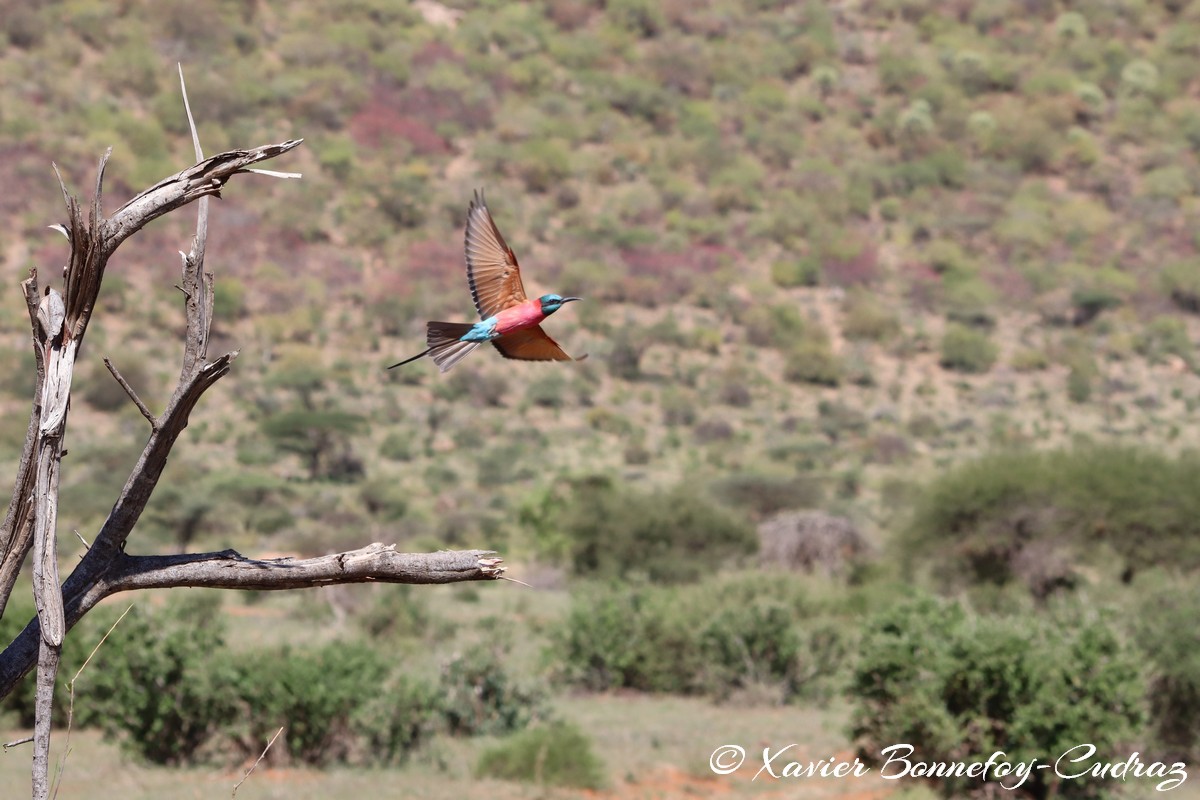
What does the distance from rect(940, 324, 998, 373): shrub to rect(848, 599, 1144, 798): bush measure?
102ft

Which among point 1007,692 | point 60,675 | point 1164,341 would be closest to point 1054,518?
point 1007,692

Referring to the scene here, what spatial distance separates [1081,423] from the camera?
36469 mm

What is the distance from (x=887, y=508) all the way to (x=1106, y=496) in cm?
949

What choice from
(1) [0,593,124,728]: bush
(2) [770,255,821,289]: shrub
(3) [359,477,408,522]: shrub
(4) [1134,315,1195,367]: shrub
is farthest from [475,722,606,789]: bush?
(2) [770,255,821,289]: shrub

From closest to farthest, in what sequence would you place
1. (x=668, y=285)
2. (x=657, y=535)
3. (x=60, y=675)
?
1. (x=60, y=675)
2. (x=657, y=535)
3. (x=668, y=285)

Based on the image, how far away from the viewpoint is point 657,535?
2333cm

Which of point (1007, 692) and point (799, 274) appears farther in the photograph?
point (799, 274)

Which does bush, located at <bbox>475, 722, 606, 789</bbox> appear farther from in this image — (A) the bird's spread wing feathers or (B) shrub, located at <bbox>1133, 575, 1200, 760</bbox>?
(A) the bird's spread wing feathers

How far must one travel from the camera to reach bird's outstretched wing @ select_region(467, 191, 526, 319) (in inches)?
134

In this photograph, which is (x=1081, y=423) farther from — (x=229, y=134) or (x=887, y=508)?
(x=229, y=134)

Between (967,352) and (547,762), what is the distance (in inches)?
1284

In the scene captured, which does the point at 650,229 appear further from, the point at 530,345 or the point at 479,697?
the point at 530,345

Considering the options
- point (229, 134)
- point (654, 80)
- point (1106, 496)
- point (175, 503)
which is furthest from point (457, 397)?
point (654, 80)

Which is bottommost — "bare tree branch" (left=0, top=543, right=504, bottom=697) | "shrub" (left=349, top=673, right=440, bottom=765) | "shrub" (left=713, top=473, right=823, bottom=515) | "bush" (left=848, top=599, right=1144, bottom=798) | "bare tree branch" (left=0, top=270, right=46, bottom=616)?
"shrub" (left=713, top=473, right=823, bottom=515)
